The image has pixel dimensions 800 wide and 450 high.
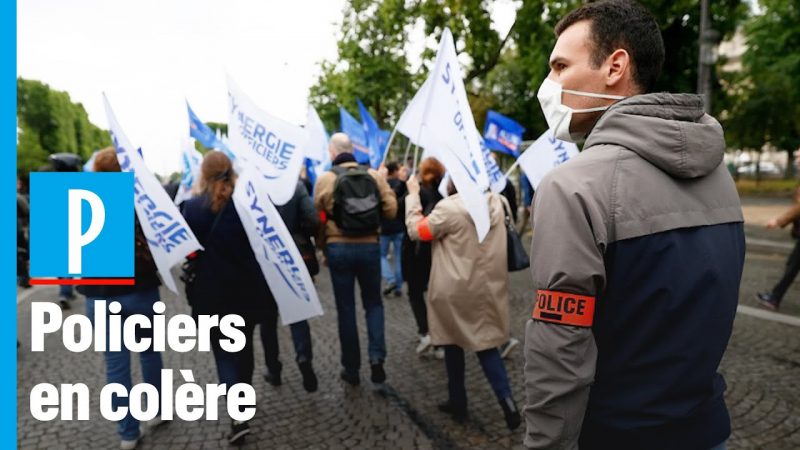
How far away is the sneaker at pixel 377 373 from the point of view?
14.3ft

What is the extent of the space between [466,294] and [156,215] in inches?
80.3

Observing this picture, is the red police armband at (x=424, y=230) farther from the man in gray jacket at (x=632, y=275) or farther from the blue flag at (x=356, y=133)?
the blue flag at (x=356, y=133)

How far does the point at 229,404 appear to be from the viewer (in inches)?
144

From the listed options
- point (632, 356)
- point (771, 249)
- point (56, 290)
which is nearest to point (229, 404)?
point (632, 356)

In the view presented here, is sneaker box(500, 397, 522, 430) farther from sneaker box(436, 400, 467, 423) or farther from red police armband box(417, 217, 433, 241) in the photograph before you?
red police armband box(417, 217, 433, 241)

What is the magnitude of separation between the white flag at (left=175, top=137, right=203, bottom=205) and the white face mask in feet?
21.7

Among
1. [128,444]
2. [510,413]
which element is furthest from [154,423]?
[510,413]

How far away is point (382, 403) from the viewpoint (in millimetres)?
4098

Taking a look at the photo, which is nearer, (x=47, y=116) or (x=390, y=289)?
(x=390, y=289)

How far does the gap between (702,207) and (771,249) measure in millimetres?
11630

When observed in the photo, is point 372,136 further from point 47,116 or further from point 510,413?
point 47,116

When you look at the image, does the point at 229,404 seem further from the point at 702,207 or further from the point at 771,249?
the point at 771,249

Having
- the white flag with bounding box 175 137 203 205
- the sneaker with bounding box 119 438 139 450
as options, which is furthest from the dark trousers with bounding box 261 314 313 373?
the white flag with bounding box 175 137 203 205

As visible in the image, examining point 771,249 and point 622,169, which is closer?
point 622,169
